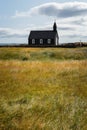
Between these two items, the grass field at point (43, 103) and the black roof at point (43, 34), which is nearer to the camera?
the grass field at point (43, 103)

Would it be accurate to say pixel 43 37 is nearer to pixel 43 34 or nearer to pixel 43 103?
pixel 43 34

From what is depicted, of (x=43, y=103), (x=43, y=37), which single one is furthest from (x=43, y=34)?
(x=43, y=103)

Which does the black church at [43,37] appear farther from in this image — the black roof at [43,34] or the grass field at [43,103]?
the grass field at [43,103]

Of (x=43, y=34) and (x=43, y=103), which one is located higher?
(x=43, y=34)

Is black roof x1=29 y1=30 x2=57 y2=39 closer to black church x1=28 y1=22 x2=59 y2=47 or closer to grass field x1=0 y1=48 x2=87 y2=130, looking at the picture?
black church x1=28 y1=22 x2=59 y2=47

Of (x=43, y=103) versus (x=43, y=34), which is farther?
(x=43, y=34)

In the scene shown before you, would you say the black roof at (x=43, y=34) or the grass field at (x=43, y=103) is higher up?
the black roof at (x=43, y=34)

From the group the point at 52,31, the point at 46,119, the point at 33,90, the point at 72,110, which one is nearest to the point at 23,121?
the point at 46,119

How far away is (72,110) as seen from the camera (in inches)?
411

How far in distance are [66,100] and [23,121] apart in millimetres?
3373

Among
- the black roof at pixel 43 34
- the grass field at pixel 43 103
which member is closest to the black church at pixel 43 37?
the black roof at pixel 43 34

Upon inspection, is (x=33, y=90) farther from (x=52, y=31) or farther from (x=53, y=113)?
(x=52, y=31)

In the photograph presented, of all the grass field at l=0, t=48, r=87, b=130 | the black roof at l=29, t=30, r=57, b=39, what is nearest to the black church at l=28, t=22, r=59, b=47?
the black roof at l=29, t=30, r=57, b=39

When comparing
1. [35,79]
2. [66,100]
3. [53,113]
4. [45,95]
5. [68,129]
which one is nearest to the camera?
[68,129]
